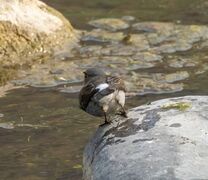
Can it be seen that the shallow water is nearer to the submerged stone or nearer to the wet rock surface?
the wet rock surface

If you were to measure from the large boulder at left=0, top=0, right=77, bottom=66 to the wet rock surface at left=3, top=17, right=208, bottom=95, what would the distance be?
266mm

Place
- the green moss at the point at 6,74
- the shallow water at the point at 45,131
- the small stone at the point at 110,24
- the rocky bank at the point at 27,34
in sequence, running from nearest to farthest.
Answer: the shallow water at the point at 45,131, the green moss at the point at 6,74, the rocky bank at the point at 27,34, the small stone at the point at 110,24

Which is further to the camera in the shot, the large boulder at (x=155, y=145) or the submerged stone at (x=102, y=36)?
the submerged stone at (x=102, y=36)

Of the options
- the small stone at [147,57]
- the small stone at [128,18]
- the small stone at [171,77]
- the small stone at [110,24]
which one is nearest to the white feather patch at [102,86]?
the small stone at [171,77]

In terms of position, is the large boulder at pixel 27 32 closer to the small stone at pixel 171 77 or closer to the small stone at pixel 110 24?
the small stone at pixel 110 24

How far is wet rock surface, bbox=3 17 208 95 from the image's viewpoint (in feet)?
32.9

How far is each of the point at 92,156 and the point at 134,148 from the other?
563mm

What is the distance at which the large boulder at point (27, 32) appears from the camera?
11242 millimetres

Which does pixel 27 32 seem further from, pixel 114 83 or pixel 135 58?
pixel 114 83

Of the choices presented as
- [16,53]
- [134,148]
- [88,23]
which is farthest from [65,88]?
[134,148]

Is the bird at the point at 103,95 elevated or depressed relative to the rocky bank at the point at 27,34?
depressed

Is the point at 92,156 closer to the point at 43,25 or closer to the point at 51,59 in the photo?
the point at 51,59

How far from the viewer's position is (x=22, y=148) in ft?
26.0

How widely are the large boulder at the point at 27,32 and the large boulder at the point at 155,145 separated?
5.08 meters
